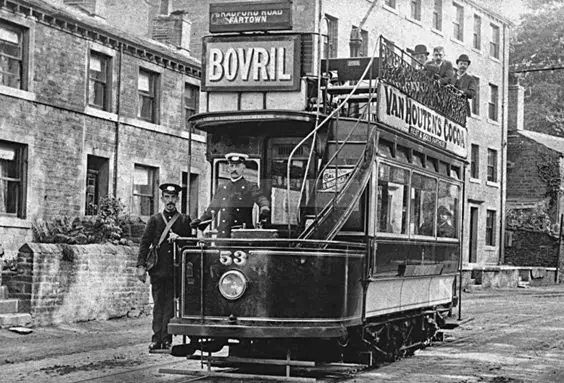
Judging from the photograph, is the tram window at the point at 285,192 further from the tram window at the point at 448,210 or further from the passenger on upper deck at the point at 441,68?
the passenger on upper deck at the point at 441,68

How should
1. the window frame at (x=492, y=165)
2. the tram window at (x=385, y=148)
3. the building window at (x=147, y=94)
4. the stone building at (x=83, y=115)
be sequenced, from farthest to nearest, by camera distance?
the window frame at (x=492, y=165)
the building window at (x=147, y=94)
the stone building at (x=83, y=115)
the tram window at (x=385, y=148)

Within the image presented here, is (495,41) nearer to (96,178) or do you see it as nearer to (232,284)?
(96,178)

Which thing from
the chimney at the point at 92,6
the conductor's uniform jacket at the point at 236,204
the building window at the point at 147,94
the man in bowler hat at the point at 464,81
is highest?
the chimney at the point at 92,6

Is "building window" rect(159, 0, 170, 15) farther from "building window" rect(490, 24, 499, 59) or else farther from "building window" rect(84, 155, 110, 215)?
"building window" rect(490, 24, 499, 59)

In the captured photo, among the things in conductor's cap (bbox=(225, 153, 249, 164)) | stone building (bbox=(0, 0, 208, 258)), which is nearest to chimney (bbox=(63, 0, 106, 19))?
stone building (bbox=(0, 0, 208, 258))

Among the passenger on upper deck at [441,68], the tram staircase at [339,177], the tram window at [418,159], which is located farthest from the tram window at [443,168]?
the tram staircase at [339,177]

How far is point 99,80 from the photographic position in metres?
25.2

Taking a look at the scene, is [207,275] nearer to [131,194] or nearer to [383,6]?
[131,194]

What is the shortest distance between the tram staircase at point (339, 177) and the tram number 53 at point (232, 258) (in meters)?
0.75

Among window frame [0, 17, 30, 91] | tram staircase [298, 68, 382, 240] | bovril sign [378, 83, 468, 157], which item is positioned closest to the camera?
tram staircase [298, 68, 382, 240]

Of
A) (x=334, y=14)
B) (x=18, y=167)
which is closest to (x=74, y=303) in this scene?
(x=18, y=167)

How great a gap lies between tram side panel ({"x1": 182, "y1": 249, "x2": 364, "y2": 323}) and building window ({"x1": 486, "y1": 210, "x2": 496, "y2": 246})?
3547cm

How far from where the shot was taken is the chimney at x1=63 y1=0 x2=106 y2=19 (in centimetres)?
2638

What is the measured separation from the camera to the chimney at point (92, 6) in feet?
86.5
